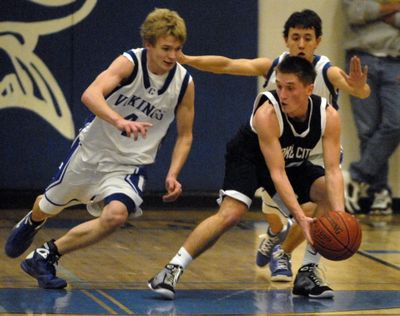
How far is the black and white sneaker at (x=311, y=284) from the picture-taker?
6.58 metres

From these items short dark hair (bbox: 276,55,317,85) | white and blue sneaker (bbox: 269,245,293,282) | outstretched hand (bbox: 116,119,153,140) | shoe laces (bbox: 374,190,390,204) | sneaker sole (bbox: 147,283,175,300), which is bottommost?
shoe laces (bbox: 374,190,390,204)

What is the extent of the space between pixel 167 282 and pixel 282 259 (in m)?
1.16

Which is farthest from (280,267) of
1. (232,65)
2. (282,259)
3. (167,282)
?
(232,65)

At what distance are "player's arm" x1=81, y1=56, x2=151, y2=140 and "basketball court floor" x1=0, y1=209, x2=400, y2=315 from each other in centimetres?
93

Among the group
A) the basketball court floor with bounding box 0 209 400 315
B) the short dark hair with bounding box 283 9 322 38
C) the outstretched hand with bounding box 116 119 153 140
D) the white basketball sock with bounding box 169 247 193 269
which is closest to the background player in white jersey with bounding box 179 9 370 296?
the short dark hair with bounding box 283 9 322 38

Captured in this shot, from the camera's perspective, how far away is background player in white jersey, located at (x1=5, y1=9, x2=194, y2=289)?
662cm

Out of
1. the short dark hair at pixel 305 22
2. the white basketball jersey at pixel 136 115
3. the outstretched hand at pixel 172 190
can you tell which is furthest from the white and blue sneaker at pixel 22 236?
the short dark hair at pixel 305 22

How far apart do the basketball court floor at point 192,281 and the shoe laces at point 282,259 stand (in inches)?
4.8

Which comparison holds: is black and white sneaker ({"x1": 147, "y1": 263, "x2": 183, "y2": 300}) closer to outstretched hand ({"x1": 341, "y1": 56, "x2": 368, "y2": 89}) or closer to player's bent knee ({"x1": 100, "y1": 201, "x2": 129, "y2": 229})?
player's bent knee ({"x1": 100, "y1": 201, "x2": 129, "y2": 229})

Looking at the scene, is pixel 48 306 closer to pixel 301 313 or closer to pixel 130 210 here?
pixel 130 210

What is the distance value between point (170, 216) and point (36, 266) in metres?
3.75

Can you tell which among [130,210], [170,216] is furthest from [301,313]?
[170,216]

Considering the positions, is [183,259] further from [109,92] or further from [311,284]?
[109,92]

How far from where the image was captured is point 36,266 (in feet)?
22.2
